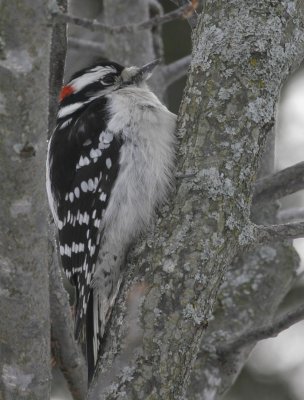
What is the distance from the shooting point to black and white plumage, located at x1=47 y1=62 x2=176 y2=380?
342 cm

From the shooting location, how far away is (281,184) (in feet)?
12.1

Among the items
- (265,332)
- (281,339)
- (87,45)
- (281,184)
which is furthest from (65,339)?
(281,339)

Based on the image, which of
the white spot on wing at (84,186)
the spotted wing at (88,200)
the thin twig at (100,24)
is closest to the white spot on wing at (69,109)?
the spotted wing at (88,200)

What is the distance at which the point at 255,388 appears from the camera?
676 cm

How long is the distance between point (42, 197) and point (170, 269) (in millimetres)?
650

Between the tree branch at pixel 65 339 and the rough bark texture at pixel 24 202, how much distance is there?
Result: 2.01ft

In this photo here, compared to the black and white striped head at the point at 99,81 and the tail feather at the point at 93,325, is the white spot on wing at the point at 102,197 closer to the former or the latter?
the tail feather at the point at 93,325

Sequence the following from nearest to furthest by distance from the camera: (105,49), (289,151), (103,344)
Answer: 1. (103,344)
2. (105,49)
3. (289,151)

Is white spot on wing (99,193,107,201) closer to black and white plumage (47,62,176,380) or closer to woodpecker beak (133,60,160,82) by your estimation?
black and white plumage (47,62,176,380)

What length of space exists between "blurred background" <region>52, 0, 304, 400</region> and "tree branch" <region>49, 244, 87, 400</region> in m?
2.83

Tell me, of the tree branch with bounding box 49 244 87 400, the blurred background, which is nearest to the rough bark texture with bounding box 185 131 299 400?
the tree branch with bounding box 49 244 87 400

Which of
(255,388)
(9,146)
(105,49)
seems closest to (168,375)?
(9,146)

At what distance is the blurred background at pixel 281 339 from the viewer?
21.3 ft

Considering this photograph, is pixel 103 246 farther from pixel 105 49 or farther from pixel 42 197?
pixel 105 49
